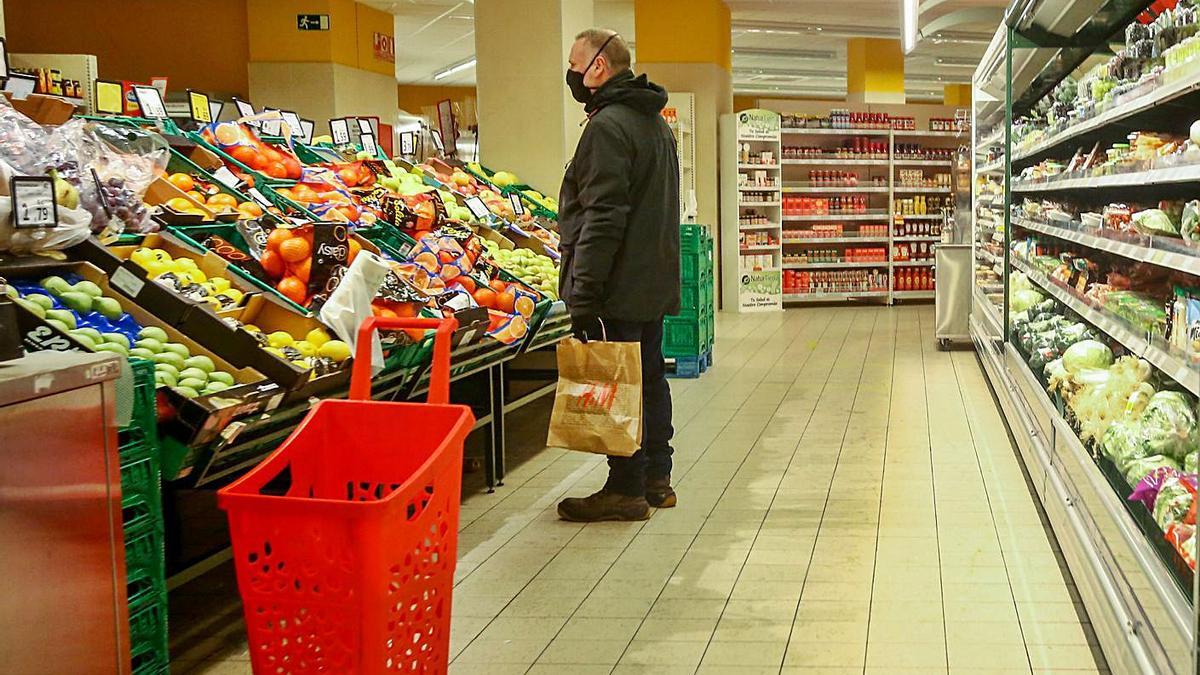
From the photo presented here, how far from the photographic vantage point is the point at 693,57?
12.9 meters

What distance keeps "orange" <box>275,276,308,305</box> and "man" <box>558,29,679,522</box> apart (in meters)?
0.99

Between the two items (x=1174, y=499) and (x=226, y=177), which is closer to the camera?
(x=1174, y=499)

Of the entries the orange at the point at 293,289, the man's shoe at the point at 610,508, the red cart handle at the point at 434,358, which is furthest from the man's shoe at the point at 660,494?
the red cart handle at the point at 434,358

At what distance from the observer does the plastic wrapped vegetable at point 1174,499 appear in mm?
2553

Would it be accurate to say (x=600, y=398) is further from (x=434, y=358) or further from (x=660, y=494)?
(x=434, y=358)

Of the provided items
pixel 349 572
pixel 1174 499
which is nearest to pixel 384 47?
pixel 1174 499

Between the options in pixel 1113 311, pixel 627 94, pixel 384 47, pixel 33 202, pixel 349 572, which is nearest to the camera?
pixel 349 572

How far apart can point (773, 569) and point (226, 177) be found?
8.31 feet

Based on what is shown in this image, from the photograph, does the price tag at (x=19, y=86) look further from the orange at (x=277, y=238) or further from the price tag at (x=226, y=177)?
the orange at (x=277, y=238)

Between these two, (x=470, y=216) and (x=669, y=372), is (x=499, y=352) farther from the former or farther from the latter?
(x=669, y=372)

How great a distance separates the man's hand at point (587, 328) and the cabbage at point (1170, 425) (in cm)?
189

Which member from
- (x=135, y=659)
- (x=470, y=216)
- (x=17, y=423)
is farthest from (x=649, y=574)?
(x=470, y=216)

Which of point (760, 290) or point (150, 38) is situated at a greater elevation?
point (150, 38)

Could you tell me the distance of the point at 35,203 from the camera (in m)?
2.82
